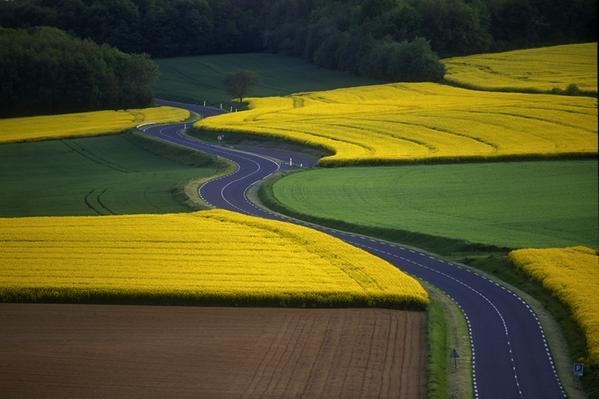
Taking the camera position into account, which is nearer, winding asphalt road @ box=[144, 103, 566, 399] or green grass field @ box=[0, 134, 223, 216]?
winding asphalt road @ box=[144, 103, 566, 399]

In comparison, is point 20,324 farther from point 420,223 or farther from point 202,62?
point 202,62

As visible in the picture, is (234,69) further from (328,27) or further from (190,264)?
(190,264)

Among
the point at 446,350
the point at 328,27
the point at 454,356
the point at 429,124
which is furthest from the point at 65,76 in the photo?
the point at 454,356

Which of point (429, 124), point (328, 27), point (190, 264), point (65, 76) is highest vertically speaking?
point (328, 27)

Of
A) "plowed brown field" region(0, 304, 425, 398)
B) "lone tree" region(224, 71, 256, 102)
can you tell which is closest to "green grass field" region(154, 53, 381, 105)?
"lone tree" region(224, 71, 256, 102)

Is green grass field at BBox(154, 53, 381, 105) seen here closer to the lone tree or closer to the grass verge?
the lone tree
